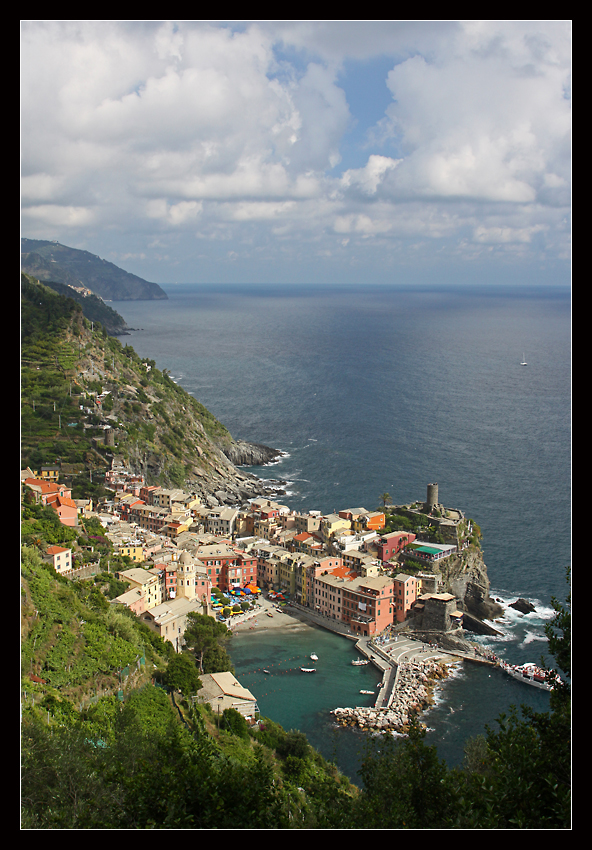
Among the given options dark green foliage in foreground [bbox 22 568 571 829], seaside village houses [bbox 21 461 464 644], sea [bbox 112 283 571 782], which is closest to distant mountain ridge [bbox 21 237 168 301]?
sea [bbox 112 283 571 782]

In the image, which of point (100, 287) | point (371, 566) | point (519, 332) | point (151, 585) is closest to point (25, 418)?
point (151, 585)

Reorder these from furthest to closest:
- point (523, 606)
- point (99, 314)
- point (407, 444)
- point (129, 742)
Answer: point (99, 314)
point (407, 444)
point (523, 606)
point (129, 742)

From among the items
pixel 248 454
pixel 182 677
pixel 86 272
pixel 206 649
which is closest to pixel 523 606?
pixel 206 649

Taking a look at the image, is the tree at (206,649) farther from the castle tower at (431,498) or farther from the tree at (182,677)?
the castle tower at (431,498)

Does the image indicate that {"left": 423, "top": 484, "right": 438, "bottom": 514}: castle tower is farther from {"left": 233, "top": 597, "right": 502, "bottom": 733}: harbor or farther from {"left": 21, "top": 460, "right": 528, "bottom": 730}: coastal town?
{"left": 233, "top": 597, "right": 502, "bottom": 733}: harbor

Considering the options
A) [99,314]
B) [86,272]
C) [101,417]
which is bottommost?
[101,417]

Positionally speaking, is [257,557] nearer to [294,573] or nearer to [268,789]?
[294,573]

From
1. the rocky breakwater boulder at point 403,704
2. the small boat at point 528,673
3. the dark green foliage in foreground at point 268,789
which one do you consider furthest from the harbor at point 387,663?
the dark green foliage in foreground at point 268,789
